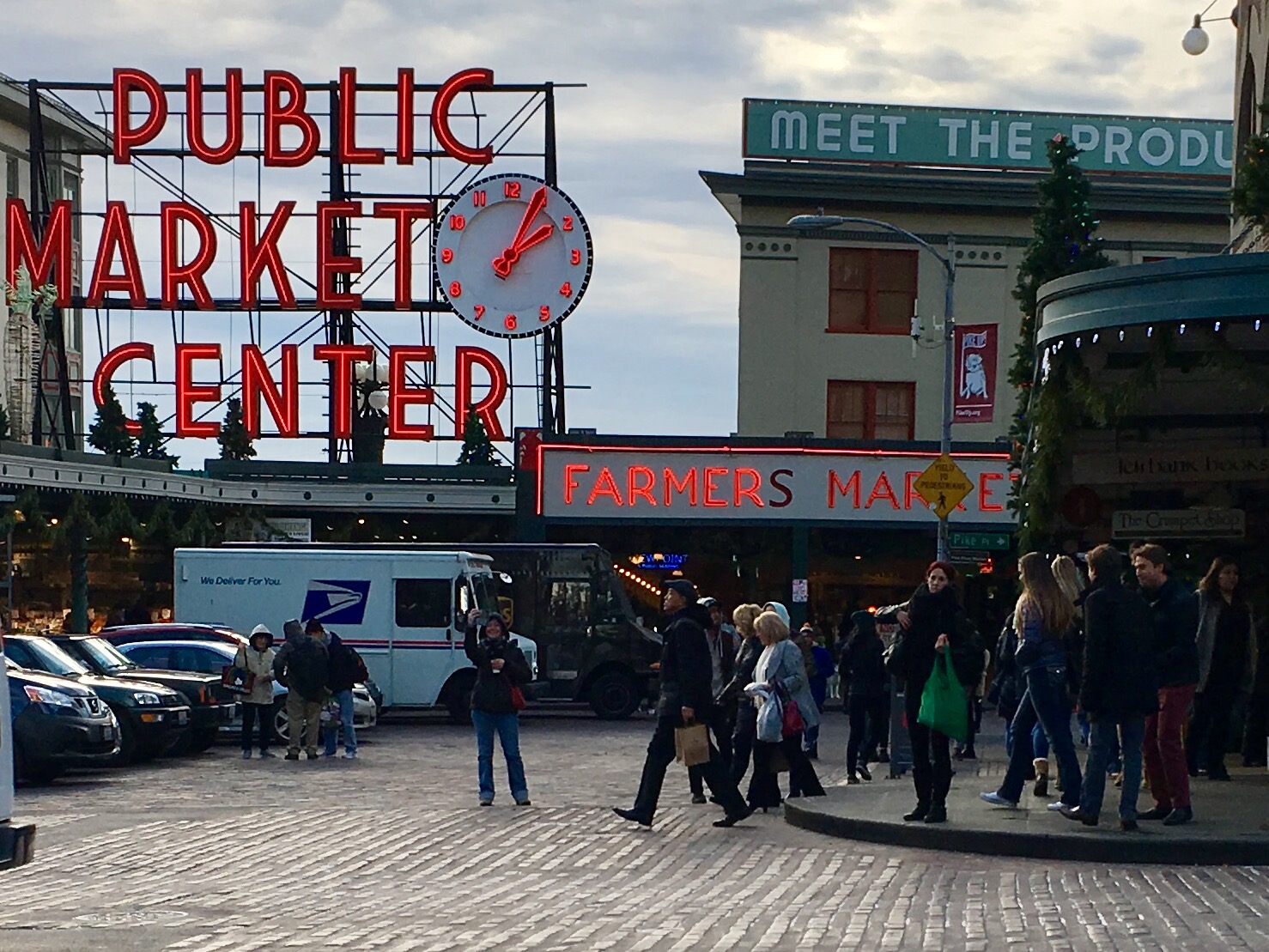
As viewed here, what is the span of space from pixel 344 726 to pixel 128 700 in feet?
8.52

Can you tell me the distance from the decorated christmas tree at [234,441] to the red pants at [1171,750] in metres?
34.9

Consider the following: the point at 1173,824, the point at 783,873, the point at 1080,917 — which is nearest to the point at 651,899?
the point at 783,873

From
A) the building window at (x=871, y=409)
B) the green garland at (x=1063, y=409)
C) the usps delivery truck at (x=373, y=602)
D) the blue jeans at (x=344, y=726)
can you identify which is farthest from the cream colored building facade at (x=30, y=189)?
the green garland at (x=1063, y=409)

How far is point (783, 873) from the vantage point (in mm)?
12578

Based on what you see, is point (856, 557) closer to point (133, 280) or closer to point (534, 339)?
point (534, 339)

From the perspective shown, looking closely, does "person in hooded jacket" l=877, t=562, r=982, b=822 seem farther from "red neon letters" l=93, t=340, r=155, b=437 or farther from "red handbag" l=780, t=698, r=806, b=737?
"red neon letters" l=93, t=340, r=155, b=437

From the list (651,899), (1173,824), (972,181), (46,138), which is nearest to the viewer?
(651,899)

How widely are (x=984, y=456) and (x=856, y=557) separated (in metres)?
5.32

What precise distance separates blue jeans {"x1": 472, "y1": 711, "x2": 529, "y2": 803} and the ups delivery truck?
14.6 metres

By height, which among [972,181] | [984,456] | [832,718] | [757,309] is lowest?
[832,718]

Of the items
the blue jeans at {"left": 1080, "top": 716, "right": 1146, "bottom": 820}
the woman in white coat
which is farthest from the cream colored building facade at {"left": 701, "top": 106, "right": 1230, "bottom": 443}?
the blue jeans at {"left": 1080, "top": 716, "right": 1146, "bottom": 820}

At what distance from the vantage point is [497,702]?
17.2 metres

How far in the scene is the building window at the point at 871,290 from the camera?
46.1m

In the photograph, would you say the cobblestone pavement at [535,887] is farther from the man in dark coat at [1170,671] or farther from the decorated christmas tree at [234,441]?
the decorated christmas tree at [234,441]
